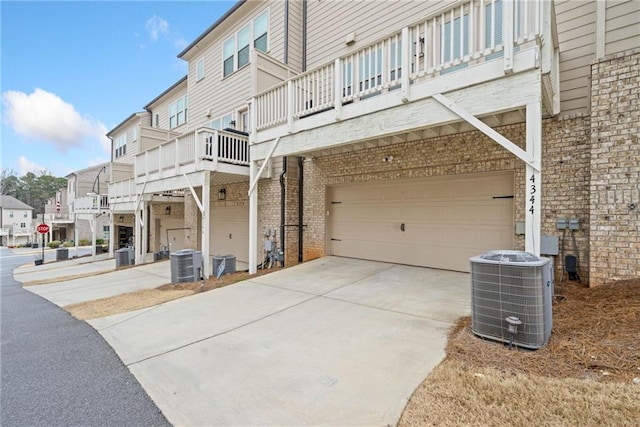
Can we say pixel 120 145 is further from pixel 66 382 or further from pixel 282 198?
pixel 66 382

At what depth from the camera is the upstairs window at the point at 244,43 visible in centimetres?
1049

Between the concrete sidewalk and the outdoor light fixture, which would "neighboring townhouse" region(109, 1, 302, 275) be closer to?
the concrete sidewalk

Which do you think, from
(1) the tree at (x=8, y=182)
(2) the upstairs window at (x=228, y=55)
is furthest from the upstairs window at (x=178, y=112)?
(1) the tree at (x=8, y=182)

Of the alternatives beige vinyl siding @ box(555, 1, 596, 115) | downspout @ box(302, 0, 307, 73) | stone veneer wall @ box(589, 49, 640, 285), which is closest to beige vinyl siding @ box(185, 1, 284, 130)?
downspout @ box(302, 0, 307, 73)

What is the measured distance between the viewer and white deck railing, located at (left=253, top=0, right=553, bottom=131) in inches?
150

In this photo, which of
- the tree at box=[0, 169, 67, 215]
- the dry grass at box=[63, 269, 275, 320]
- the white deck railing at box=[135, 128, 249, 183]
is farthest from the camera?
the tree at box=[0, 169, 67, 215]

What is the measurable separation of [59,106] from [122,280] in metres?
45.4

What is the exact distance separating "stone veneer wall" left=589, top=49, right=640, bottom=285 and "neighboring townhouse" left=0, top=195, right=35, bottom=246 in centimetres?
5982

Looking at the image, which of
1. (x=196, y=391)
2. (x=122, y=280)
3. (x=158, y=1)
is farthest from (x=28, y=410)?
(x=158, y=1)

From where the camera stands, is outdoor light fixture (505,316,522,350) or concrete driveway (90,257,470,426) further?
outdoor light fixture (505,316,522,350)

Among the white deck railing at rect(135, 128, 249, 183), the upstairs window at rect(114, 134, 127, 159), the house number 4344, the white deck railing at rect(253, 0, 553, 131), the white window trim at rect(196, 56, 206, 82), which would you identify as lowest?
the house number 4344

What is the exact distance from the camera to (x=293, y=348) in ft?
11.2

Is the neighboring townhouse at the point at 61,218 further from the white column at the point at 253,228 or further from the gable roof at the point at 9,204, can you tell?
the white column at the point at 253,228

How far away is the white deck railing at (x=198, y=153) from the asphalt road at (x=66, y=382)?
5.13 m
